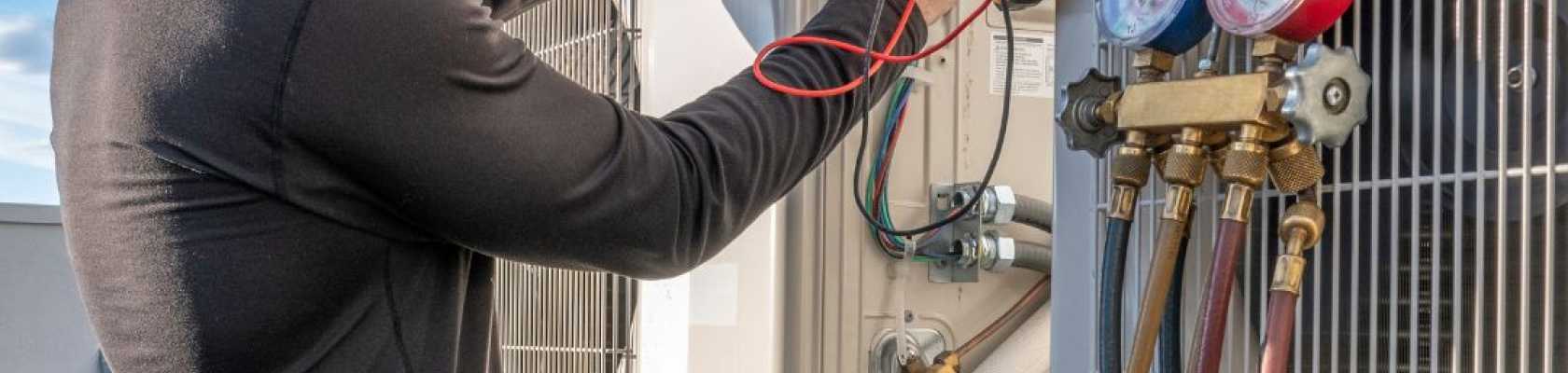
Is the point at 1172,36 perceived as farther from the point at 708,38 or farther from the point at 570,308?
the point at 570,308

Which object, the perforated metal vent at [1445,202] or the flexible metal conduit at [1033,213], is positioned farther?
the flexible metal conduit at [1033,213]

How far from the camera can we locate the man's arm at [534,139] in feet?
2.38

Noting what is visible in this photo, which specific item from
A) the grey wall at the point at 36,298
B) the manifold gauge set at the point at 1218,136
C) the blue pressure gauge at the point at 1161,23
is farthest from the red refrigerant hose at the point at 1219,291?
the grey wall at the point at 36,298

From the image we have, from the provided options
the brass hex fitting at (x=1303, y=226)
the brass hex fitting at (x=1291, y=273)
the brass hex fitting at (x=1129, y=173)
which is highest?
the brass hex fitting at (x=1129, y=173)

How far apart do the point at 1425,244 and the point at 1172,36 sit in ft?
0.53

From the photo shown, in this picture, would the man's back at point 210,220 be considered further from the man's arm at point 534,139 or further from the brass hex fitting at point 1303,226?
the brass hex fitting at point 1303,226

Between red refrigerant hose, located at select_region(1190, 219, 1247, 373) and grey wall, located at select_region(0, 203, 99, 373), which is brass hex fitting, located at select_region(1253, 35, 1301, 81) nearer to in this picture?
red refrigerant hose, located at select_region(1190, 219, 1247, 373)

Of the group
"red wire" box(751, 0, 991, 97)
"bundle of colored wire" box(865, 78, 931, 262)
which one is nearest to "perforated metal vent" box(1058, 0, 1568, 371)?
"red wire" box(751, 0, 991, 97)

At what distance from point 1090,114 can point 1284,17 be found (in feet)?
0.56

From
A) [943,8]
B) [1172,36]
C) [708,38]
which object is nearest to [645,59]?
[708,38]

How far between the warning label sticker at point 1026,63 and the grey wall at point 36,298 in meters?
1.86

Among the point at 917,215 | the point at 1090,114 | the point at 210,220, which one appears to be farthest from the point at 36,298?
the point at 1090,114

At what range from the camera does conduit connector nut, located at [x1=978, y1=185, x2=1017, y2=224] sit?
1399 millimetres

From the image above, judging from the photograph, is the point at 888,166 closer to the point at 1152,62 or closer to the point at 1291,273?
the point at 1152,62
